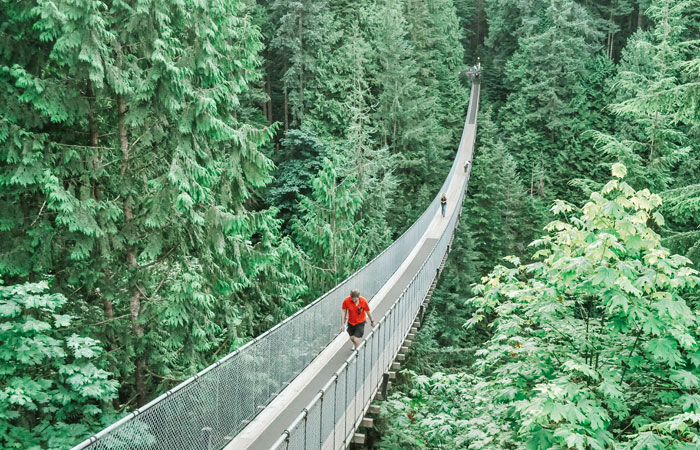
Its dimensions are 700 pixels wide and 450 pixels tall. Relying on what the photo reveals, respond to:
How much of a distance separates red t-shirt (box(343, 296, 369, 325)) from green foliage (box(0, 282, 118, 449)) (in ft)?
11.1

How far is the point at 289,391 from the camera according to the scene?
25.4 feet

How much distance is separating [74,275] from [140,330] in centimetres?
118

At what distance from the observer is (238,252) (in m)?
9.38

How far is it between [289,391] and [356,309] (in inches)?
59.0

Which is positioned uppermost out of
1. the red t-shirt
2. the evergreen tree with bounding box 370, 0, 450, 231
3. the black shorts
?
the evergreen tree with bounding box 370, 0, 450, 231

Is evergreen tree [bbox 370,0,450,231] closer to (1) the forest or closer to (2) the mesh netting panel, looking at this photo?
(1) the forest

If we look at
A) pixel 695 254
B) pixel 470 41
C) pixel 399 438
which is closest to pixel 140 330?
pixel 399 438

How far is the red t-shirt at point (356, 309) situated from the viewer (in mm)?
8352

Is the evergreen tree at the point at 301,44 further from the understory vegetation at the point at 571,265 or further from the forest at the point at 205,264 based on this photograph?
the forest at the point at 205,264

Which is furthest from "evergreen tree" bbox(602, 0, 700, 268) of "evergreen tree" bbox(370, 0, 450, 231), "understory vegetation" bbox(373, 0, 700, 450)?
"evergreen tree" bbox(370, 0, 450, 231)

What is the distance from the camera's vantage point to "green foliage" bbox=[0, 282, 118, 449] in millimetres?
5535

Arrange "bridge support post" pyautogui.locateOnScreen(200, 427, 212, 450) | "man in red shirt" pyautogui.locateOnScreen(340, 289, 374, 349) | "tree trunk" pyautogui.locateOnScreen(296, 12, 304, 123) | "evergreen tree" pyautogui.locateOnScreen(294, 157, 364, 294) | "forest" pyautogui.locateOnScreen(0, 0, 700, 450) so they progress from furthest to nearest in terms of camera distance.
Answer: "tree trunk" pyautogui.locateOnScreen(296, 12, 304, 123)
"evergreen tree" pyautogui.locateOnScreen(294, 157, 364, 294)
"man in red shirt" pyautogui.locateOnScreen(340, 289, 374, 349)
"bridge support post" pyautogui.locateOnScreen(200, 427, 212, 450)
"forest" pyautogui.locateOnScreen(0, 0, 700, 450)

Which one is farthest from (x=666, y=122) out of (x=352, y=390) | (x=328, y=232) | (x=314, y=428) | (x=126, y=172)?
(x=314, y=428)

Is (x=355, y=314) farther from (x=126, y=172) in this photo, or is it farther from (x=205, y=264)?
(x=126, y=172)
